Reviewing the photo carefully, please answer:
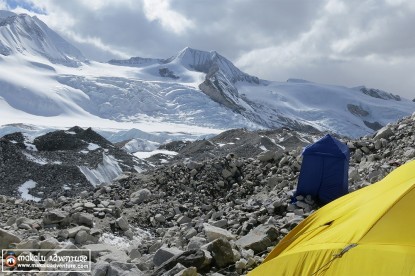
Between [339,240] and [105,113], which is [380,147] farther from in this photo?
[105,113]

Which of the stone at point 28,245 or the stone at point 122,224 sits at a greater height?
the stone at point 28,245

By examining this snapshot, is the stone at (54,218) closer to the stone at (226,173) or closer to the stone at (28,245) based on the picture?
the stone at (28,245)

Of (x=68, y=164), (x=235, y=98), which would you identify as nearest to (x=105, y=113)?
(x=235, y=98)

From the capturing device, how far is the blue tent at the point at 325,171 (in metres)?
8.41

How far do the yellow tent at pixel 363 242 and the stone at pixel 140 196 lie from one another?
7664 millimetres

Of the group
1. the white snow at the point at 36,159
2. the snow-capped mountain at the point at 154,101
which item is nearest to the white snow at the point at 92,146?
the white snow at the point at 36,159

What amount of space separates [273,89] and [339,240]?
497 feet

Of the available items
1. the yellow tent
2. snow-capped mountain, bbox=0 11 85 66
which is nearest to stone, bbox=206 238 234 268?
the yellow tent

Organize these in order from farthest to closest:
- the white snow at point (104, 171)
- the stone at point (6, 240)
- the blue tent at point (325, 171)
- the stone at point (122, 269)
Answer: the white snow at point (104, 171) → the blue tent at point (325, 171) → the stone at point (6, 240) → the stone at point (122, 269)

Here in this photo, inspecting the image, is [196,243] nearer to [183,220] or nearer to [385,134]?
[183,220]

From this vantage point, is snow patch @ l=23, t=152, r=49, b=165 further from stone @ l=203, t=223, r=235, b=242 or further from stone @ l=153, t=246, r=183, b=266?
stone @ l=153, t=246, r=183, b=266

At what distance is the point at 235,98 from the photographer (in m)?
128

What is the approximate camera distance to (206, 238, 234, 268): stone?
5602 millimetres

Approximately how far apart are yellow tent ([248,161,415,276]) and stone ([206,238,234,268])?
77 cm
